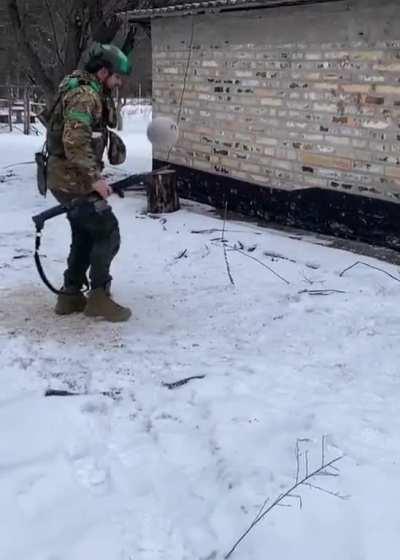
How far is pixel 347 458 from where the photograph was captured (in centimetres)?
299

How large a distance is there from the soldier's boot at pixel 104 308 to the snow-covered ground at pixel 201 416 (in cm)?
11

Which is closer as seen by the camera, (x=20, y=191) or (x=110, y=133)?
(x=110, y=133)

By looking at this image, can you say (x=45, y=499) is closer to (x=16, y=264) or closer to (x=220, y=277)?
(x=220, y=277)

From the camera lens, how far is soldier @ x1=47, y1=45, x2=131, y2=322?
4289 mm

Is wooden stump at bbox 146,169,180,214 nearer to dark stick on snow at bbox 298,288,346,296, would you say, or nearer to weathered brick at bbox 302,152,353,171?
weathered brick at bbox 302,152,353,171

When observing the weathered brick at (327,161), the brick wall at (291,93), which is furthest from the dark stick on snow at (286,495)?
the weathered brick at (327,161)

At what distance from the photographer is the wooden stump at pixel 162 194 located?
8.72 meters

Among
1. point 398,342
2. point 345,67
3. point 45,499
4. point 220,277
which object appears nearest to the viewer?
point 45,499

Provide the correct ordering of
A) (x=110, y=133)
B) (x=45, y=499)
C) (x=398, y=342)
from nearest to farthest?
(x=45, y=499)
(x=398, y=342)
(x=110, y=133)

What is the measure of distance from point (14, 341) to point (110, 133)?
157 cm

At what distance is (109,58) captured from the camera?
4398 millimetres

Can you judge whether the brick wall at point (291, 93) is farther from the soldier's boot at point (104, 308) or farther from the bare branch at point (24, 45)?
the soldier's boot at point (104, 308)

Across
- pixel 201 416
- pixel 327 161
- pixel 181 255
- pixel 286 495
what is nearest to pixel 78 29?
pixel 327 161

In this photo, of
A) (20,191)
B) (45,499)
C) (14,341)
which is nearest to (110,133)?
(14,341)
